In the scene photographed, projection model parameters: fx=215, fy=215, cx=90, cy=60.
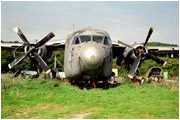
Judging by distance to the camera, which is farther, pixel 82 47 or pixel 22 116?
pixel 82 47

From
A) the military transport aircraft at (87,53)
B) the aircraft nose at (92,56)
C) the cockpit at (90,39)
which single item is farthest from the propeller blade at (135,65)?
the aircraft nose at (92,56)

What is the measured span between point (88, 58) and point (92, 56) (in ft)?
0.73

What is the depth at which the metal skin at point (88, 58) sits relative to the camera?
989 cm

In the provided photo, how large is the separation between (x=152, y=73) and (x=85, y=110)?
1341 cm

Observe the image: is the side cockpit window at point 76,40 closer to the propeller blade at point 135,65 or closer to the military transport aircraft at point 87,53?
the military transport aircraft at point 87,53

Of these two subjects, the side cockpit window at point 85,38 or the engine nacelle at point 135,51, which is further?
the engine nacelle at point 135,51

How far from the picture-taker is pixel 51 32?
15.2 meters

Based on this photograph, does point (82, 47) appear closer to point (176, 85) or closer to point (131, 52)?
point (176, 85)

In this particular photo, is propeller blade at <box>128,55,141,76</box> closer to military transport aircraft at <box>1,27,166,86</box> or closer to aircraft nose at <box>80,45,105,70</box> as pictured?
military transport aircraft at <box>1,27,166,86</box>

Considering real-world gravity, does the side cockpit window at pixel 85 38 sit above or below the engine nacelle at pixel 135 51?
above

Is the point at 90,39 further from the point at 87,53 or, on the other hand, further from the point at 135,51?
the point at 135,51

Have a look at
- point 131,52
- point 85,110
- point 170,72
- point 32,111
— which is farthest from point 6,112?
point 170,72

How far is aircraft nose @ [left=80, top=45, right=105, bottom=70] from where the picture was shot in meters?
9.73

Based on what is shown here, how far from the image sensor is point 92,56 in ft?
31.8
